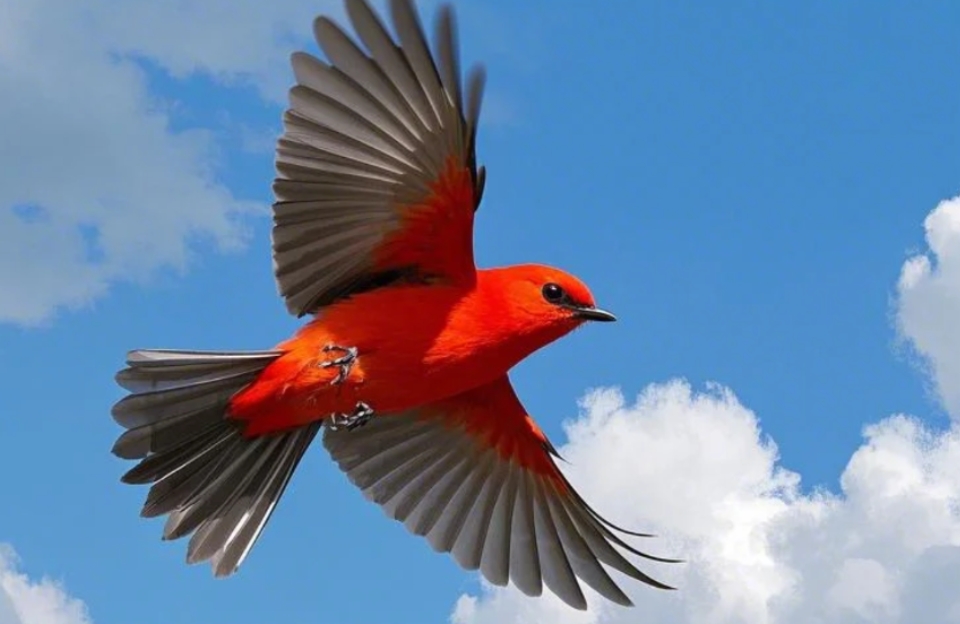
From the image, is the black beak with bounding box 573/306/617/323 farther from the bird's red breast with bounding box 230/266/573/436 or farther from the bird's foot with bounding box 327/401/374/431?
the bird's foot with bounding box 327/401/374/431

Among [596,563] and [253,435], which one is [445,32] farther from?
[596,563]

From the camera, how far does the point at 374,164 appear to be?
952cm

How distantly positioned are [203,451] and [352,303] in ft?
5.34

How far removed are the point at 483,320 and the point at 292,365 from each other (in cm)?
128

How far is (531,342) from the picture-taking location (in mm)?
9680

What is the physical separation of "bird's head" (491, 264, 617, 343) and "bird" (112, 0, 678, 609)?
1 cm

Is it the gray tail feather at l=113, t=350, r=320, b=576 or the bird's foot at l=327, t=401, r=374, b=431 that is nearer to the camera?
the bird's foot at l=327, t=401, r=374, b=431

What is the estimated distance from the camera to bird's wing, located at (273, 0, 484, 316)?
882 cm

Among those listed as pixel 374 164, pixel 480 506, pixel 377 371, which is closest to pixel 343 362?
pixel 377 371

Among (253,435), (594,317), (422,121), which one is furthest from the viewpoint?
(253,435)

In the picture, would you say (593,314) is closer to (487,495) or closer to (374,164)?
(374,164)

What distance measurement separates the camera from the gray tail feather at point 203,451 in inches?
399

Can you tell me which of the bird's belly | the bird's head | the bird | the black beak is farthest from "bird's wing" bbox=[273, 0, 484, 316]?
the black beak

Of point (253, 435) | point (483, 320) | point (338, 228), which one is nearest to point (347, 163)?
point (338, 228)
